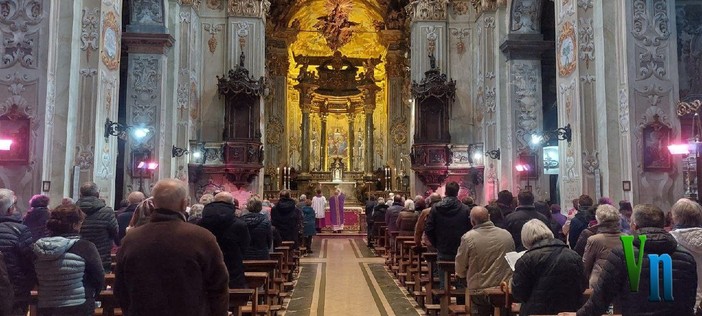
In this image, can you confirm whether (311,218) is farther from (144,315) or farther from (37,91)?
(144,315)

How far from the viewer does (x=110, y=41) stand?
11.8 meters

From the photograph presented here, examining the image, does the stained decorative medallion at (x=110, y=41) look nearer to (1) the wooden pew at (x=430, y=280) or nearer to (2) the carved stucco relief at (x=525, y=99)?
(1) the wooden pew at (x=430, y=280)

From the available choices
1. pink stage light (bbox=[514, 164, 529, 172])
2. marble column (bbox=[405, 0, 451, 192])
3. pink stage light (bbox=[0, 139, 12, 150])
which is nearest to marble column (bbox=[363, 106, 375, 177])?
marble column (bbox=[405, 0, 451, 192])

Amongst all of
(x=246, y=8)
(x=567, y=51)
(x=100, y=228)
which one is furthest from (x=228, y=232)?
(x=246, y=8)

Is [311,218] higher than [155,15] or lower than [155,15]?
lower

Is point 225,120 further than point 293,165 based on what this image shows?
No

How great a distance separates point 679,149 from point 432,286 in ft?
16.1

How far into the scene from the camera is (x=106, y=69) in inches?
457

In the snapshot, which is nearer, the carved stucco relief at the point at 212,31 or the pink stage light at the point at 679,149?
the pink stage light at the point at 679,149

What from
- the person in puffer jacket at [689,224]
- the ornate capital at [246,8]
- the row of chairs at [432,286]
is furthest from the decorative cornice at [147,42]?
the person in puffer jacket at [689,224]

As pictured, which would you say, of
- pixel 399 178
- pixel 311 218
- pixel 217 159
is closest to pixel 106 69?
pixel 311 218

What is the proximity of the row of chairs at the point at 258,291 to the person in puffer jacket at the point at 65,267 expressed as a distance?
0.97 feet

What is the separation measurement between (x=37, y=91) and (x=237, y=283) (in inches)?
239

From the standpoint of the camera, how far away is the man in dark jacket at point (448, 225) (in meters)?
7.42
